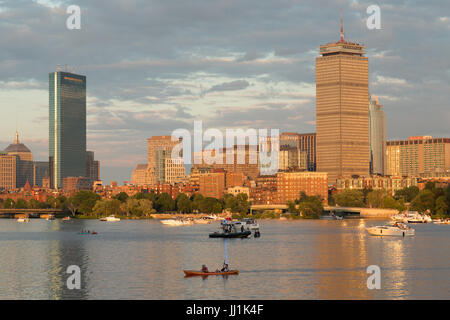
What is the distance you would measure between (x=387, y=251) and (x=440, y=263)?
20.7 metres

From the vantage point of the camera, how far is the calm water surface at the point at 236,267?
253 ft

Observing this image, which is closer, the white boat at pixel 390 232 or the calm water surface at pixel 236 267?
the calm water surface at pixel 236 267

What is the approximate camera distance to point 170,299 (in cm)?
7294

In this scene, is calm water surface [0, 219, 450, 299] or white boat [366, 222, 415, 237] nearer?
calm water surface [0, 219, 450, 299]

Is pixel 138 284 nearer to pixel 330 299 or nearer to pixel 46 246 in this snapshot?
pixel 330 299

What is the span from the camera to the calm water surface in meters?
77.1

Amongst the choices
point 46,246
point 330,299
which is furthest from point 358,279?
point 46,246

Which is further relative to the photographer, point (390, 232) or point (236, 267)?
point (390, 232)

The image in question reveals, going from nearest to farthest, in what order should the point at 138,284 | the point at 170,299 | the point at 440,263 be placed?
the point at 170,299 → the point at 138,284 → the point at 440,263

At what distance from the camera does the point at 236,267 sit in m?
99.1
